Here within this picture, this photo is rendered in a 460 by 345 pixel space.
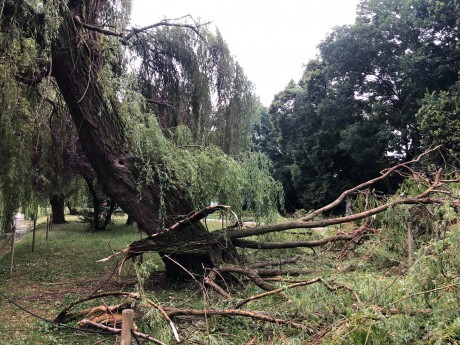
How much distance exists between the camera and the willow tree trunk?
6.45 metres

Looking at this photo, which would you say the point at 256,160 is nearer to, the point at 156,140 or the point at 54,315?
the point at 156,140

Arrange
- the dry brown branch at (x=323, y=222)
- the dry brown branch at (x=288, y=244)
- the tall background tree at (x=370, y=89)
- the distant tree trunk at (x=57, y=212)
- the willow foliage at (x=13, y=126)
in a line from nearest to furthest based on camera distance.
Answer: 1. the dry brown branch at (x=323, y=222)
2. the willow foliage at (x=13, y=126)
3. the dry brown branch at (x=288, y=244)
4. the tall background tree at (x=370, y=89)
5. the distant tree trunk at (x=57, y=212)

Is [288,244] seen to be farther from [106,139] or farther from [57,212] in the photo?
[57,212]

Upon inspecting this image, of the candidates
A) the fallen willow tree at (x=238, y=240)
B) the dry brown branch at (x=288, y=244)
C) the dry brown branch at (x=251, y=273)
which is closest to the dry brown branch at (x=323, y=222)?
the fallen willow tree at (x=238, y=240)

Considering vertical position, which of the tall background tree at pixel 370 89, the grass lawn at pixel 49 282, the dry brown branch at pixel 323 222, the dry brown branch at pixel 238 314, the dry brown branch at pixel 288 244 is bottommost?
the grass lawn at pixel 49 282

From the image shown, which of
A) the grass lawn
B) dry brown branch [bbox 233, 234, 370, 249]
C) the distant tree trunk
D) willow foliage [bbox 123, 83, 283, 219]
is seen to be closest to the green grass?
the grass lawn

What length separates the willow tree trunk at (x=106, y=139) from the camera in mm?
6453

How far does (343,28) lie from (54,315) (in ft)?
68.0

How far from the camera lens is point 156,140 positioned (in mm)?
6473

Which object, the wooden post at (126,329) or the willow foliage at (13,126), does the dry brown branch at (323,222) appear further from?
the wooden post at (126,329)

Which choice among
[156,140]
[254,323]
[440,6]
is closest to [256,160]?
[156,140]

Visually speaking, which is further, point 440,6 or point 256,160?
point 440,6

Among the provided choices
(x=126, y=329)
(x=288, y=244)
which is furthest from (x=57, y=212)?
(x=126, y=329)

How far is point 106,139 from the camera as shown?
6641 mm
